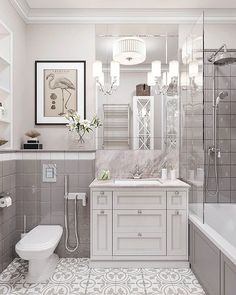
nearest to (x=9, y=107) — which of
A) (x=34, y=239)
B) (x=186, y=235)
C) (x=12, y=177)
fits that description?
(x=12, y=177)

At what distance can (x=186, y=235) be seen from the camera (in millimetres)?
2773

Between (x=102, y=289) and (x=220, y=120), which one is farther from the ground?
(x=220, y=120)

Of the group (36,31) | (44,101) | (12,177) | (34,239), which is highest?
(36,31)

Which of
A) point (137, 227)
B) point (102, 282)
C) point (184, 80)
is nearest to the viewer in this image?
point (102, 282)

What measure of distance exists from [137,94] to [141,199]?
47.9 inches

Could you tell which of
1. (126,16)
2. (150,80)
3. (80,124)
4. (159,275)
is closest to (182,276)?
(159,275)

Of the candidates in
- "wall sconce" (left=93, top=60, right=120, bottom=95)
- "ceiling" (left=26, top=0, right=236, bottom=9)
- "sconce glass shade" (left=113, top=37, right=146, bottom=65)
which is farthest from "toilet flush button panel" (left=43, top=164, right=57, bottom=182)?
"ceiling" (left=26, top=0, right=236, bottom=9)

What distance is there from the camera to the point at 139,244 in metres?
2.77

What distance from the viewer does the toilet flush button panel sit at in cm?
303

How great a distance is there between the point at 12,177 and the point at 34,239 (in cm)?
76

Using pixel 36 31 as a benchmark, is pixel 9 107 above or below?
below

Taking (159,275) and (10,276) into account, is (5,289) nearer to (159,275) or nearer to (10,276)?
(10,276)

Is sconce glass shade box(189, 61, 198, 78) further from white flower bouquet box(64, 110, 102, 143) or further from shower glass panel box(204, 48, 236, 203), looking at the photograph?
white flower bouquet box(64, 110, 102, 143)

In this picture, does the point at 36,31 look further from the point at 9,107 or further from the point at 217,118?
the point at 217,118
